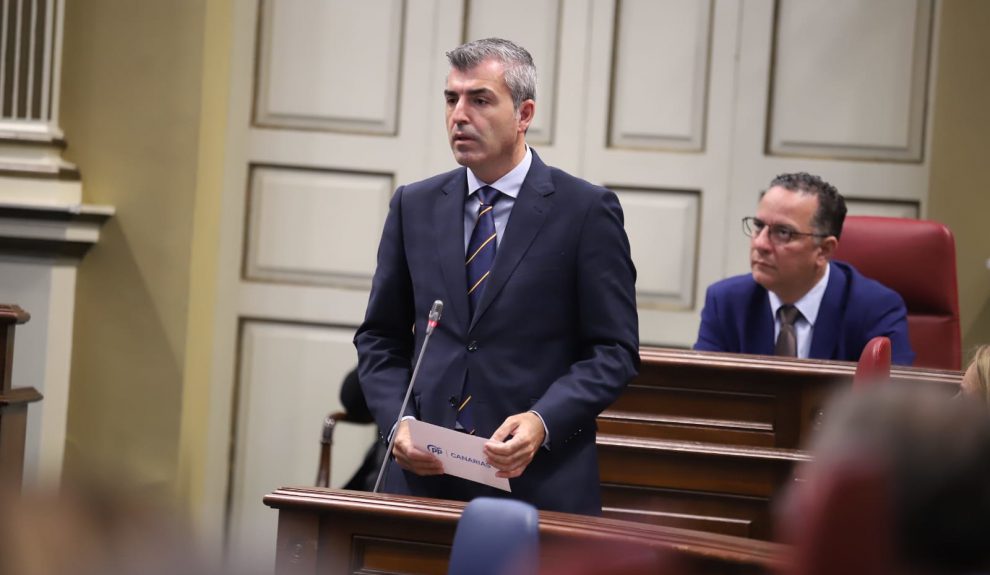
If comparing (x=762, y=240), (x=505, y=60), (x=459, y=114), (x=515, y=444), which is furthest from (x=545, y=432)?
(x=762, y=240)

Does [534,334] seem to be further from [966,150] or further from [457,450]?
[966,150]

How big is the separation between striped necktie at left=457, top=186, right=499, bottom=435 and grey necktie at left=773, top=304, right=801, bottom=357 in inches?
50.5

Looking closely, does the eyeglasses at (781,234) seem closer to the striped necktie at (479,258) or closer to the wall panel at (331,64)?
the striped necktie at (479,258)

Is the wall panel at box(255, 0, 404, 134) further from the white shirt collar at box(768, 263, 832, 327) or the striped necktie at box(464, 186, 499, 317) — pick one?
the striped necktie at box(464, 186, 499, 317)

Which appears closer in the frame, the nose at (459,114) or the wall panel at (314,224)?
the nose at (459,114)

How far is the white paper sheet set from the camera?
2.02 metres

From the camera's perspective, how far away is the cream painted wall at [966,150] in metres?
4.24

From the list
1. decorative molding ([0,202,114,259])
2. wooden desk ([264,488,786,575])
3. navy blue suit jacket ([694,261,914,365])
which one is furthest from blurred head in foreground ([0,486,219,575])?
decorative molding ([0,202,114,259])

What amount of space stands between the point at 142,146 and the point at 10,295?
684mm

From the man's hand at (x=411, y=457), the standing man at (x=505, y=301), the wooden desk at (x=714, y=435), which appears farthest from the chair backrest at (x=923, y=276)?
the man's hand at (x=411, y=457)

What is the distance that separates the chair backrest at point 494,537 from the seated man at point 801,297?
7.15ft

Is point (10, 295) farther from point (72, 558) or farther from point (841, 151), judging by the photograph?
point (72, 558)

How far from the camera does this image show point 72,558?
494 mm

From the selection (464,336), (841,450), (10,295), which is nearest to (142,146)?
(10,295)
